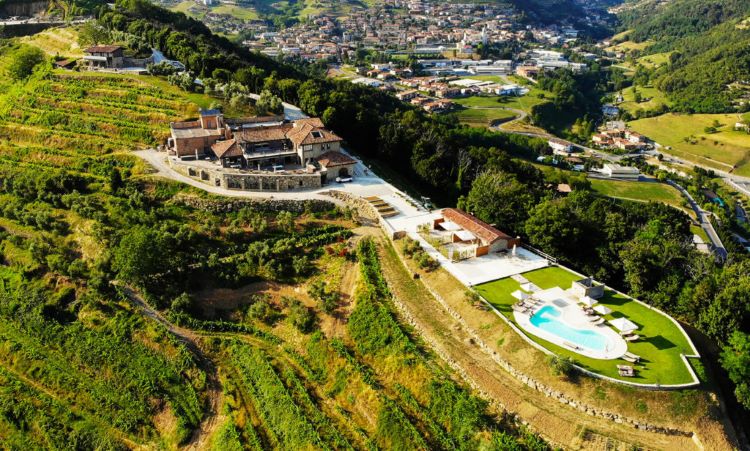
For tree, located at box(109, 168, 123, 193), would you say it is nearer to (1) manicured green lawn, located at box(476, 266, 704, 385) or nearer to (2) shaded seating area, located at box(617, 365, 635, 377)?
(1) manicured green lawn, located at box(476, 266, 704, 385)

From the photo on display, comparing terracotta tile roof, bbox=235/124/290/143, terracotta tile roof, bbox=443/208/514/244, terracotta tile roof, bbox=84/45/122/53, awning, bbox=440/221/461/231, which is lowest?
awning, bbox=440/221/461/231

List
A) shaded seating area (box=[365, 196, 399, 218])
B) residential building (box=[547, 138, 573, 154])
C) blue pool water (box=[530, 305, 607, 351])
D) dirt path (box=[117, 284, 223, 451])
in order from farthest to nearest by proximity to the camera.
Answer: residential building (box=[547, 138, 573, 154])
shaded seating area (box=[365, 196, 399, 218])
dirt path (box=[117, 284, 223, 451])
blue pool water (box=[530, 305, 607, 351])

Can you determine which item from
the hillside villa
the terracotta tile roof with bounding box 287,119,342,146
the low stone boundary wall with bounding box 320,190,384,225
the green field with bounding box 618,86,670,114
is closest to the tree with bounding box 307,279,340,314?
the low stone boundary wall with bounding box 320,190,384,225

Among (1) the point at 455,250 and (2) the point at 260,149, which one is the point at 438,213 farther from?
(2) the point at 260,149

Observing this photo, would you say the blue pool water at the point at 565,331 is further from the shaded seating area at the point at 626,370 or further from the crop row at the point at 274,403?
the crop row at the point at 274,403

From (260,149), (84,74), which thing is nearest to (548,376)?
(260,149)

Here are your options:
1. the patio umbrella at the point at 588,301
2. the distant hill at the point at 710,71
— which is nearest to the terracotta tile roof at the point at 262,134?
the patio umbrella at the point at 588,301

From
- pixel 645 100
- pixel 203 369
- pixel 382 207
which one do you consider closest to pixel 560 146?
pixel 645 100
